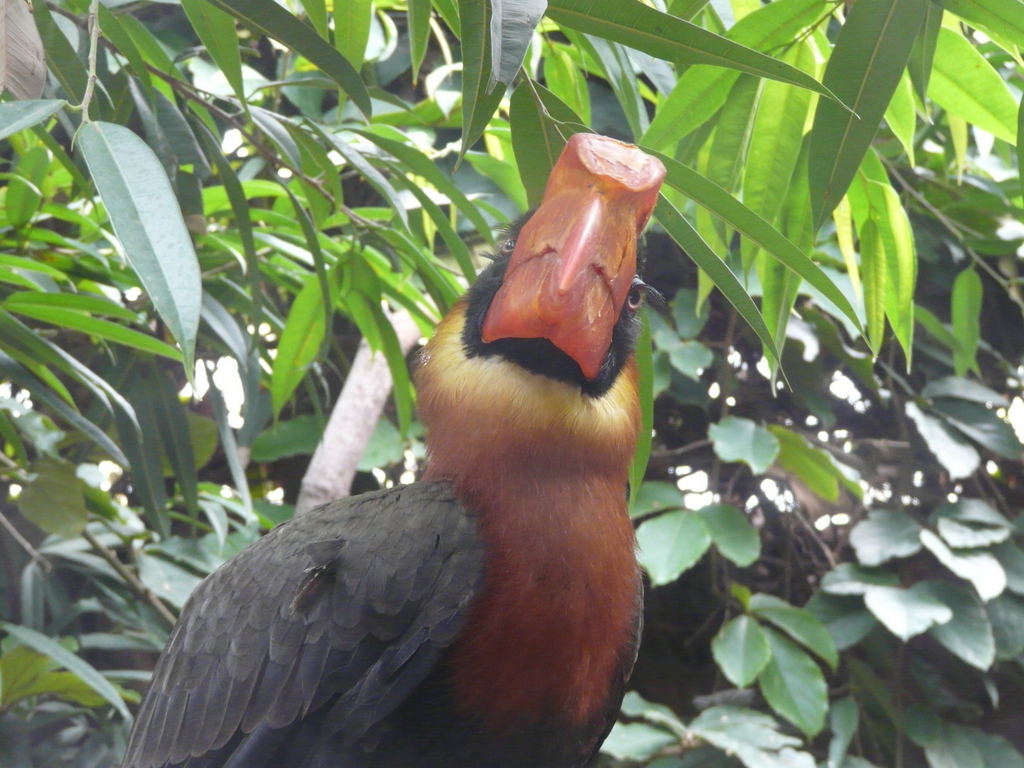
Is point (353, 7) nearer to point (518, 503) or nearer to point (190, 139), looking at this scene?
point (190, 139)

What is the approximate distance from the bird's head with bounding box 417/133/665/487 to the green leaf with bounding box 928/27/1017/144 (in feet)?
1.01

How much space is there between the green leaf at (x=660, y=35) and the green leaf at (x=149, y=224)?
→ 0.93 ft

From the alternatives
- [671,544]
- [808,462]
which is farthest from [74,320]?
[808,462]

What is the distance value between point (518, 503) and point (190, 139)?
523 mm

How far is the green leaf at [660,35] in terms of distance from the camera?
2.02 feet

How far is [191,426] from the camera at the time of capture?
1417 millimetres

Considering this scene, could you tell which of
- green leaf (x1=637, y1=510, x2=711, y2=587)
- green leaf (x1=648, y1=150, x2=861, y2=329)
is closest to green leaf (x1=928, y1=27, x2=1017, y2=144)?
green leaf (x1=648, y1=150, x2=861, y2=329)

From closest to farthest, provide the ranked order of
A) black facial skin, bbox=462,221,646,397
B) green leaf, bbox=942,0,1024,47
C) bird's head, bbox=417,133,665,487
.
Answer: green leaf, bbox=942,0,1024,47
bird's head, bbox=417,133,665,487
black facial skin, bbox=462,221,646,397

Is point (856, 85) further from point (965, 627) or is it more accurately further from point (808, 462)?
point (965, 627)

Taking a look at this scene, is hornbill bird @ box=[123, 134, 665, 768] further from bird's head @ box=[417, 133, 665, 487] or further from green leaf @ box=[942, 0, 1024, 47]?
green leaf @ box=[942, 0, 1024, 47]

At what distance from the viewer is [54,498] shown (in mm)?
1207

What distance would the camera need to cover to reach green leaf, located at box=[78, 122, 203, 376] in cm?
53

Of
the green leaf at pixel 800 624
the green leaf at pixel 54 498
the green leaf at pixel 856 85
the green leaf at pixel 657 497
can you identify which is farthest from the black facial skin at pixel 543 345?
the green leaf at pixel 800 624

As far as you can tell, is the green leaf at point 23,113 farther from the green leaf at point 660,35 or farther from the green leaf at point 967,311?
the green leaf at point 967,311
